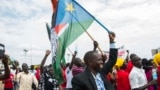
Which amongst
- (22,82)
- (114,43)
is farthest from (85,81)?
(22,82)

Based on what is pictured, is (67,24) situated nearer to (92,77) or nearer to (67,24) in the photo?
(67,24)

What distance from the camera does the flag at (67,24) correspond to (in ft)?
30.8

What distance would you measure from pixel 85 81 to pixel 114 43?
59.0 inches

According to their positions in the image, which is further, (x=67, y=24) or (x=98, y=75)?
(x=67, y=24)

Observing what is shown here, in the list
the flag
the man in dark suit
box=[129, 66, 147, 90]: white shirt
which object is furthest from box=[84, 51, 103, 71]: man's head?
the flag

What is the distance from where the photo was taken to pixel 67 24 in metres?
9.58

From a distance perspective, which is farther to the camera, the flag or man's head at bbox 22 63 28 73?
man's head at bbox 22 63 28 73

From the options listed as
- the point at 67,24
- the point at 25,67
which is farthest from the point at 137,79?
the point at 25,67

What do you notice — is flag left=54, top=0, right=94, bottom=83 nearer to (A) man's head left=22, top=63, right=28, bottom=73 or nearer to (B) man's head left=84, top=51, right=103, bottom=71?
(A) man's head left=22, top=63, right=28, bottom=73

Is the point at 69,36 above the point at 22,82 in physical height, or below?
above

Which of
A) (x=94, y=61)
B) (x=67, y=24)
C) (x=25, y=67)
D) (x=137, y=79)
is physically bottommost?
(x=137, y=79)

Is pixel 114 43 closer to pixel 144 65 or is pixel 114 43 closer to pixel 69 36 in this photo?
pixel 69 36

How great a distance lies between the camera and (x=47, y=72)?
1167 centimetres

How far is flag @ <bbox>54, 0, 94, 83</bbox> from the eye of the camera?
9.38 meters
